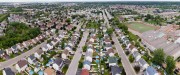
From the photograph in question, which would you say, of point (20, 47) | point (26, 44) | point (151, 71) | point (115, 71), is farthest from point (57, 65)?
point (26, 44)

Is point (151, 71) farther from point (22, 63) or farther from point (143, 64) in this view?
point (22, 63)

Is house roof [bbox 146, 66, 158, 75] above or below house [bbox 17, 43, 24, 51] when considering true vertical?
above

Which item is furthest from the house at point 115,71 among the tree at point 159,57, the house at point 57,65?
the house at point 57,65

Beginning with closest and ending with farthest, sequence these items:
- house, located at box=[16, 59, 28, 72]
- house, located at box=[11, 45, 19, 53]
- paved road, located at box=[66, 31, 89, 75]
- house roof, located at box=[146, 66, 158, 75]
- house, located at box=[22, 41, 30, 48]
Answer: house roof, located at box=[146, 66, 158, 75] < paved road, located at box=[66, 31, 89, 75] < house, located at box=[16, 59, 28, 72] < house, located at box=[11, 45, 19, 53] < house, located at box=[22, 41, 30, 48]

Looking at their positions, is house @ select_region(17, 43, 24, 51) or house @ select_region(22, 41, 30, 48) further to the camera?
house @ select_region(22, 41, 30, 48)

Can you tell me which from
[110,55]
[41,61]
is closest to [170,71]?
[110,55]

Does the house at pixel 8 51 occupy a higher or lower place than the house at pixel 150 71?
lower

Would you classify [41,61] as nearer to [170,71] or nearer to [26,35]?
[26,35]

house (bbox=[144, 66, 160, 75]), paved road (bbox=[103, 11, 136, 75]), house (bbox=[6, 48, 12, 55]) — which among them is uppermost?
house (bbox=[144, 66, 160, 75])

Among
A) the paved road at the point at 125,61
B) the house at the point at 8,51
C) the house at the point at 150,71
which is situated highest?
the house at the point at 150,71

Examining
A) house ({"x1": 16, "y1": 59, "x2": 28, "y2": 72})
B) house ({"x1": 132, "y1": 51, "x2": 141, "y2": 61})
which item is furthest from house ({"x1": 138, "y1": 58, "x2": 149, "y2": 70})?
house ({"x1": 16, "y1": 59, "x2": 28, "y2": 72})

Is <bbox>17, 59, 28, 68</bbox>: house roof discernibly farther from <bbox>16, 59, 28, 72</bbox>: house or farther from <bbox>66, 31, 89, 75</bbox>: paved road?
<bbox>66, 31, 89, 75</bbox>: paved road

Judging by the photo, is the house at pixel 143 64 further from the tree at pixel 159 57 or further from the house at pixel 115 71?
the house at pixel 115 71
